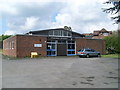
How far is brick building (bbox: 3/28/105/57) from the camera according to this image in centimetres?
2531

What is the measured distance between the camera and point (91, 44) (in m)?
33.0

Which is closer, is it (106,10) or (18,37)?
(106,10)

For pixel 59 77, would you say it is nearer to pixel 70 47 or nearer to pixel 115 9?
pixel 115 9

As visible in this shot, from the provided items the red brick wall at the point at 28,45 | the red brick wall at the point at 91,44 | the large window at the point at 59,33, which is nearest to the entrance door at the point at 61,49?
the large window at the point at 59,33

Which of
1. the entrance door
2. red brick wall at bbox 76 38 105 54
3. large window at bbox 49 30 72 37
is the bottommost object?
the entrance door

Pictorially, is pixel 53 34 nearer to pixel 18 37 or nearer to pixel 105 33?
pixel 18 37

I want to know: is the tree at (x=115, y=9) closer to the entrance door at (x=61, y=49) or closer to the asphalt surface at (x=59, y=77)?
the asphalt surface at (x=59, y=77)

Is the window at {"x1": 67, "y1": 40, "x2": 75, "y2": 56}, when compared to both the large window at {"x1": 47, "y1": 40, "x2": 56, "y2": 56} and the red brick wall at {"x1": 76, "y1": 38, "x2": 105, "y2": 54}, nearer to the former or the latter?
the red brick wall at {"x1": 76, "y1": 38, "x2": 105, "y2": 54}

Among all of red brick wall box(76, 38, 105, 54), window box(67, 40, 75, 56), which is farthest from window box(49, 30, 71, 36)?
red brick wall box(76, 38, 105, 54)

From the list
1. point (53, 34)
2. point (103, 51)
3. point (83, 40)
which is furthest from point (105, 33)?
point (53, 34)

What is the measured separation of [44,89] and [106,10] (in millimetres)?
11877

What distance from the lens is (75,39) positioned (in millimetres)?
30641

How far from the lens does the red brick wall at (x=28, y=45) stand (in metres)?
25.0

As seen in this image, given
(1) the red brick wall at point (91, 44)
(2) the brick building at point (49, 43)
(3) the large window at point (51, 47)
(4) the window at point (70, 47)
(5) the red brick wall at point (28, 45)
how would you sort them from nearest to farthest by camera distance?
(5) the red brick wall at point (28, 45) < (2) the brick building at point (49, 43) < (3) the large window at point (51, 47) < (4) the window at point (70, 47) < (1) the red brick wall at point (91, 44)
